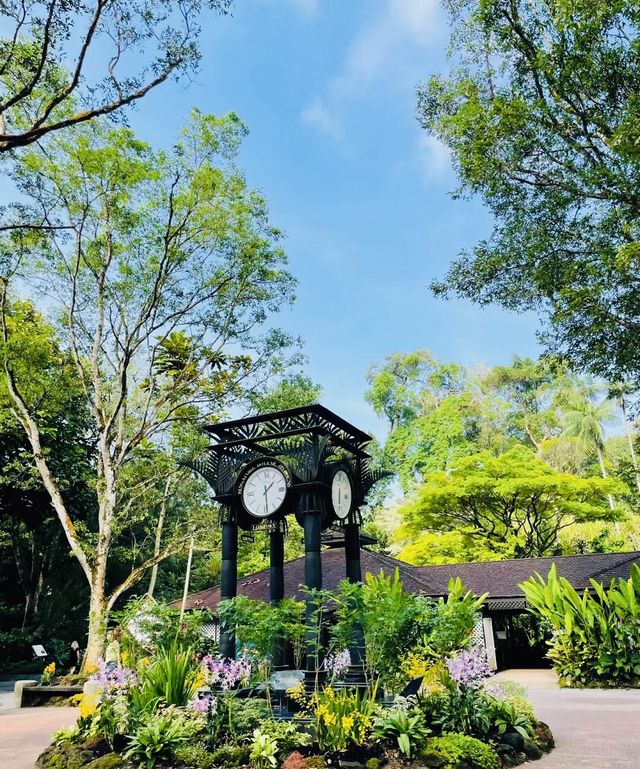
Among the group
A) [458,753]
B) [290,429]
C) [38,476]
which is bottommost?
[458,753]

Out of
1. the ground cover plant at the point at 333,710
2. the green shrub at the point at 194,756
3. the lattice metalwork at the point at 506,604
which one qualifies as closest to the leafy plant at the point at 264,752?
the ground cover plant at the point at 333,710

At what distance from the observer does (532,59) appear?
9266mm

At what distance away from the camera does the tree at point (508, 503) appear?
17875 mm

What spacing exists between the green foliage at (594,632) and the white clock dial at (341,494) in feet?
20.8

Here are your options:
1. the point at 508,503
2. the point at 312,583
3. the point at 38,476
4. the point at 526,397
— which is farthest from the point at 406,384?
the point at 312,583

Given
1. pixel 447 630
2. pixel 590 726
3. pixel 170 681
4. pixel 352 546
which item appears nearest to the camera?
pixel 170 681

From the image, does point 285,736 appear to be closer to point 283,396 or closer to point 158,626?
point 158,626

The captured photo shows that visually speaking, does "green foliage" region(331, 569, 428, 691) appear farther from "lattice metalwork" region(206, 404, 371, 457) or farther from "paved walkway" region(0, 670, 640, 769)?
"lattice metalwork" region(206, 404, 371, 457)

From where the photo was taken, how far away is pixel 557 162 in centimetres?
970

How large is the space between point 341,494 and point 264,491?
980 millimetres

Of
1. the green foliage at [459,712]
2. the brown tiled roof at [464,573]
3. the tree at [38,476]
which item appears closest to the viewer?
the green foliage at [459,712]

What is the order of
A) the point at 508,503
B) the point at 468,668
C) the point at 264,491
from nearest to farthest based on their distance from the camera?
1. the point at 468,668
2. the point at 264,491
3. the point at 508,503

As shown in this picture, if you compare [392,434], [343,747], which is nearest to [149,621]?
[343,747]

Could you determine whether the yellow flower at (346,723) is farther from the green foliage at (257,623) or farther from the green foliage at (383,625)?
the green foliage at (257,623)
